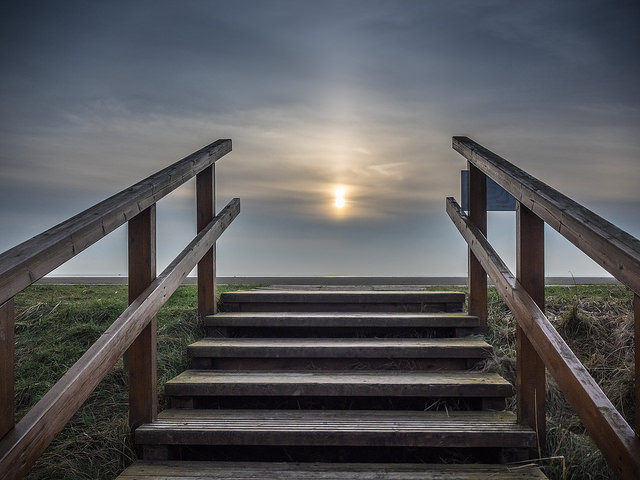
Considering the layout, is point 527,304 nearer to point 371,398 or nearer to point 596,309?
point 371,398

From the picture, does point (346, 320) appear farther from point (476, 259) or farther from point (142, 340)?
point (142, 340)

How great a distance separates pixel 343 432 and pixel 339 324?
1211 mm

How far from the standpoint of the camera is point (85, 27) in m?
5.57

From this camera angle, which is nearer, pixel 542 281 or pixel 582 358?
pixel 542 281

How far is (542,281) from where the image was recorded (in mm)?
2609

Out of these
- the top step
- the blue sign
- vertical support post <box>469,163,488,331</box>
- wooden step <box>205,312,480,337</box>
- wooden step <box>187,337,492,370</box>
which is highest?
the blue sign

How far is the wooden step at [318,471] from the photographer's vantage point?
2.30 meters

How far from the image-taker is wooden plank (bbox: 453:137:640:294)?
1.66 metres

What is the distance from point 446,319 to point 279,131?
356cm

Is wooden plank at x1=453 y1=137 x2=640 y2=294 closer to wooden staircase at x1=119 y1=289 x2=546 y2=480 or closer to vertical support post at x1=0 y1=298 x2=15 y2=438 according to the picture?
wooden staircase at x1=119 y1=289 x2=546 y2=480

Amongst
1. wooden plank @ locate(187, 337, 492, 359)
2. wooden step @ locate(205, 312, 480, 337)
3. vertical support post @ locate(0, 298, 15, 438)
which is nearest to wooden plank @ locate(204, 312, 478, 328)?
wooden step @ locate(205, 312, 480, 337)

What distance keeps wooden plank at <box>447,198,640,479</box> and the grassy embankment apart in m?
0.55

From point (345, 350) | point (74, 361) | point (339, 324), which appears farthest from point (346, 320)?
point (74, 361)

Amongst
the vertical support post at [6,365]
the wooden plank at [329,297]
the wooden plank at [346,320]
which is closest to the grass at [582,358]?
the wooden plank at [346,320]
